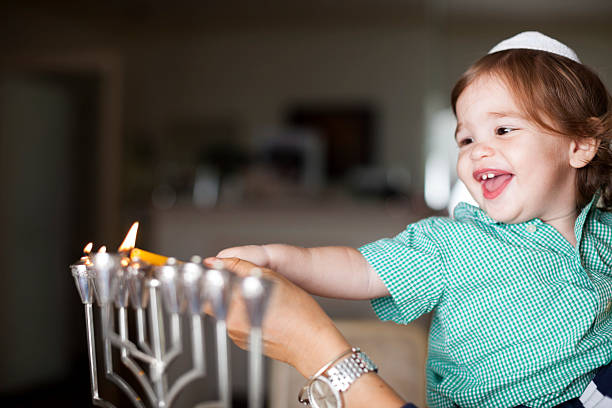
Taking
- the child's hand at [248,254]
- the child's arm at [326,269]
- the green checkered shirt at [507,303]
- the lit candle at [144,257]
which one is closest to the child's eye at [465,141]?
the green checkered shirt at [507,303]

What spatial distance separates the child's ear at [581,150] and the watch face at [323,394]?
18.7 inches

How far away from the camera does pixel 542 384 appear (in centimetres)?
71

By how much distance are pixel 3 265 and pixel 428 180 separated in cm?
434

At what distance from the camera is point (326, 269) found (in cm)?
71

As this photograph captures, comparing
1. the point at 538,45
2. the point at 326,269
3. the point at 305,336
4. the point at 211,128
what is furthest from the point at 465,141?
the point at 211,128

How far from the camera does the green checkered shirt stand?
2.32ft

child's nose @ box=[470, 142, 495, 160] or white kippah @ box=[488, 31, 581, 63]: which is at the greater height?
white kippah @ box=[488, 31, 581, 63]

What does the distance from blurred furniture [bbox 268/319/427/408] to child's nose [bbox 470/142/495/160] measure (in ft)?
1.79

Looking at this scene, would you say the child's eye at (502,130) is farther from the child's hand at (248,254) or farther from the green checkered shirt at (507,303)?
the child's hand at (248,254)

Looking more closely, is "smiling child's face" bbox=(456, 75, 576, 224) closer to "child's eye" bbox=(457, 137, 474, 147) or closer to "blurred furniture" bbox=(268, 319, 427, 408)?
"child's eye" bbox=(457, 137, 474, 147)

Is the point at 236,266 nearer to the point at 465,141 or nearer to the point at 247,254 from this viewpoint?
the point at 247,254

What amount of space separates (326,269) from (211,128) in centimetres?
606

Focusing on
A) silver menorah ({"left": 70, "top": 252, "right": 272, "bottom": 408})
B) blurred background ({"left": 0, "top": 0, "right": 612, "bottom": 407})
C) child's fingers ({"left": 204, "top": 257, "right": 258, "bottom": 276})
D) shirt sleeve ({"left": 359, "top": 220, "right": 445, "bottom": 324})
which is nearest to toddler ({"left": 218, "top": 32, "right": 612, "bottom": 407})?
shirt sleeve ({"left": 359, "top": 220, "right": 445, "bottom": 324})

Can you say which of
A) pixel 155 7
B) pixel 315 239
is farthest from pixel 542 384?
pixel 155 7
